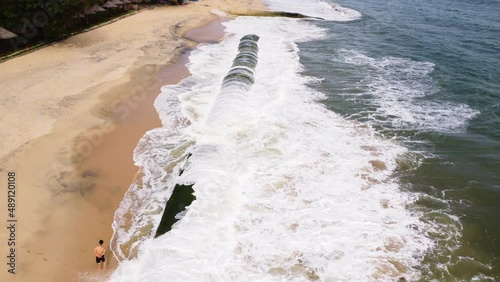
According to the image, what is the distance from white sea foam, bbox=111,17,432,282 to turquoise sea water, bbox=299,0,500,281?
1.20m

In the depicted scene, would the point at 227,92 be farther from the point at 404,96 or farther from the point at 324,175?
the point at 404,96

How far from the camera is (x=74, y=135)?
1900 cm

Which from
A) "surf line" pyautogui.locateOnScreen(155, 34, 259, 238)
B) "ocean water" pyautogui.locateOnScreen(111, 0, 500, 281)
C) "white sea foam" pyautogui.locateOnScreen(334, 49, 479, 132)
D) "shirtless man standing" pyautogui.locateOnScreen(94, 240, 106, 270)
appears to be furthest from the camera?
"white sea foam" pyautogui.locateOnScreen(334, 49, 479, 132)

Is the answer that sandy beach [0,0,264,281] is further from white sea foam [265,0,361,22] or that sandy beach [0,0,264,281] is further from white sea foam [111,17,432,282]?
white sea foam [265,0,361,22]

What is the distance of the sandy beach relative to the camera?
13.0 m

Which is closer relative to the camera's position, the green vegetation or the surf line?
the surf line

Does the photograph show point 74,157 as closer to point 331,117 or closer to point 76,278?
point 76,278

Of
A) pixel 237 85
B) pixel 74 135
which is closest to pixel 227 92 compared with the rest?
pixel 237 85

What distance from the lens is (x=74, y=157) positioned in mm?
17406

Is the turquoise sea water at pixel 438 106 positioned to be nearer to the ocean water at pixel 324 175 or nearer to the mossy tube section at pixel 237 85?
the ocean water at pixel 324 175

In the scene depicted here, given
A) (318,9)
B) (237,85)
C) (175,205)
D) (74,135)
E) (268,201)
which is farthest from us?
(318,9)

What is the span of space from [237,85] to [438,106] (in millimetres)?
13542

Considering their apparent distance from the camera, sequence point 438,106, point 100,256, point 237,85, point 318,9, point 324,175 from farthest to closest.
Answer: point 318,9, point 237,85, point 438,106, point 324,175, point 100,256

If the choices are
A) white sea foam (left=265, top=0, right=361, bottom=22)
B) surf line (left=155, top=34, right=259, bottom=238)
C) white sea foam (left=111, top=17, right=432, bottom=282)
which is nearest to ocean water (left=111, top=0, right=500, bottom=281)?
white sea foam (left=111, top=17, right=432, bottom=282)
